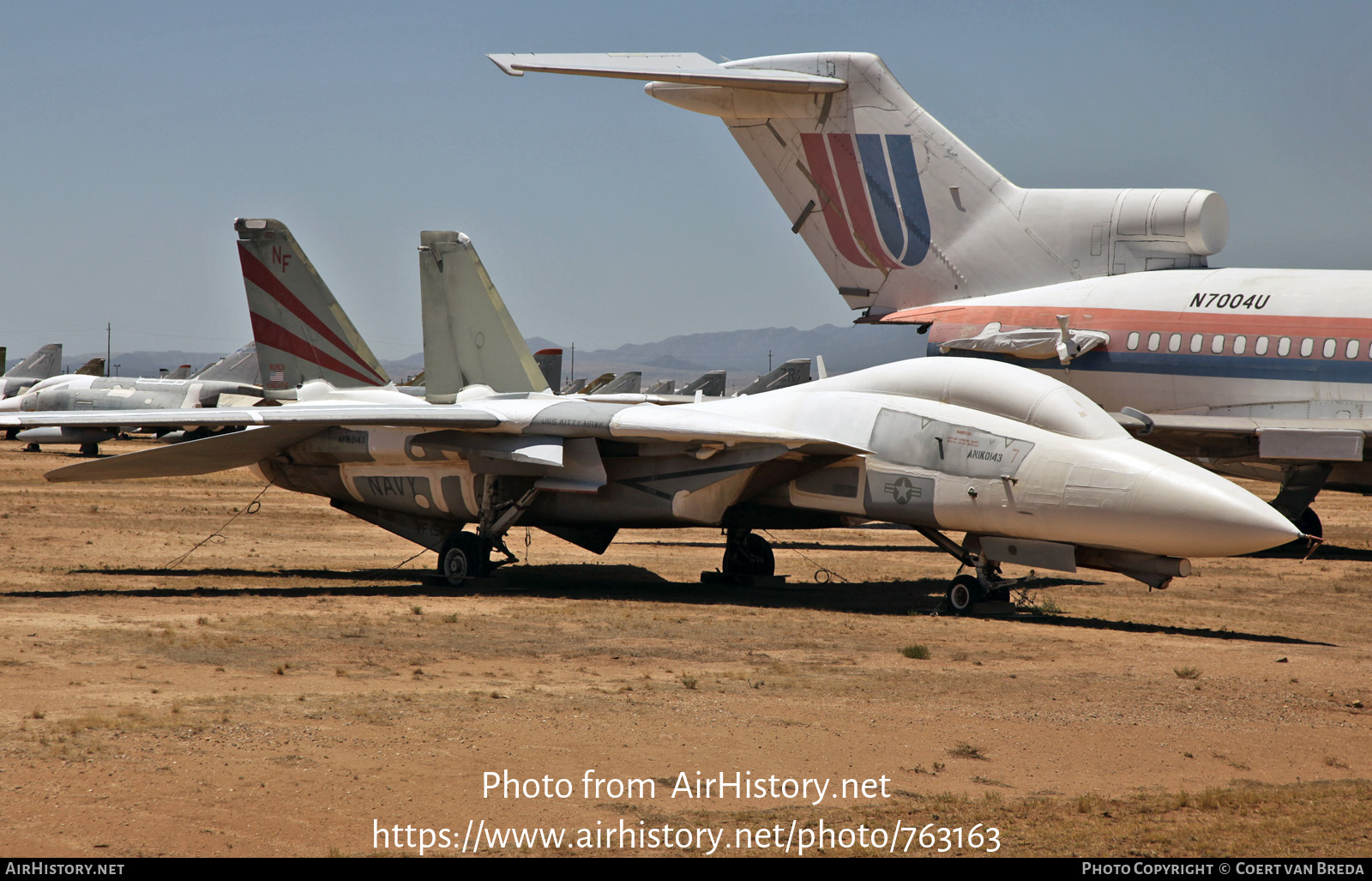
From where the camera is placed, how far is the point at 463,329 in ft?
62.2

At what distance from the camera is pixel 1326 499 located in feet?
124

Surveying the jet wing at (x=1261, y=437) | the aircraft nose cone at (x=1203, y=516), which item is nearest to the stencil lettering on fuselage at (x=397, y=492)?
the aircraft nose cone at (x=1203, y=516)

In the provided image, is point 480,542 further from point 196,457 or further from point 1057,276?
point 1057,276

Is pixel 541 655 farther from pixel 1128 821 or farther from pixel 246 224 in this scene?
pixel 246 224

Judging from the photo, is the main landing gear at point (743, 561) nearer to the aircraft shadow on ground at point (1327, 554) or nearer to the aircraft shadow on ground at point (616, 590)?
the aircraft shadow on ground at point (616, 590)

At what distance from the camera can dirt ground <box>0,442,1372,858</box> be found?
20.5 ft

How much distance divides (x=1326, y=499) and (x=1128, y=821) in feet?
118

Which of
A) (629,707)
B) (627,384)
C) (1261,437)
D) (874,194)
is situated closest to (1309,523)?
(1261,437)

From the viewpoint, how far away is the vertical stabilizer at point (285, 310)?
→ 1959 centimetres

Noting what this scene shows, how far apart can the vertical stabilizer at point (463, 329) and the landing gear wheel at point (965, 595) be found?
24.7 feet

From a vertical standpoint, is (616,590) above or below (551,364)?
below

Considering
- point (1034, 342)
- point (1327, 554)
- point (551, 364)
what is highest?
point (551, 364)

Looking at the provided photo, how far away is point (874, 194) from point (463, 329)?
340 inches

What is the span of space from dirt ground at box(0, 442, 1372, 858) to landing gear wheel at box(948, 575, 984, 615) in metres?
0.36
